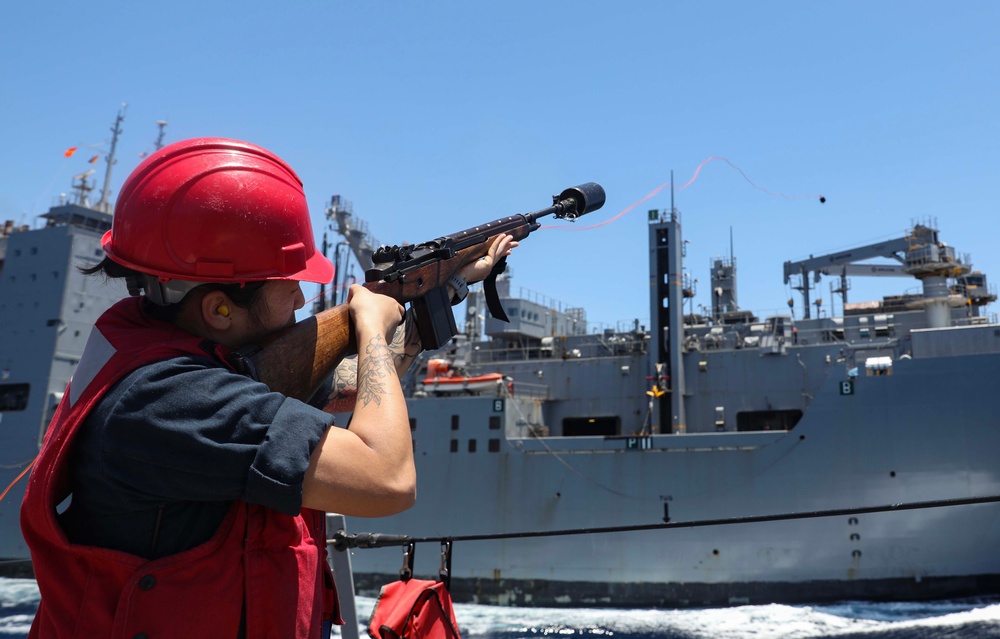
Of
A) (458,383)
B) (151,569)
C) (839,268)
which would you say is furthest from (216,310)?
(839,268)

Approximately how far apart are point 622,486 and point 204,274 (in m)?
14.5

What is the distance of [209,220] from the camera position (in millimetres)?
1304

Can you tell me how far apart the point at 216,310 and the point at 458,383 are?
16.0 meters

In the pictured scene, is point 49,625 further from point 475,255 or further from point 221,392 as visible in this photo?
point 475,255

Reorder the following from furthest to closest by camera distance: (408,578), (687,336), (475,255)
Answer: (687,336) → (408,578) → (475,255)

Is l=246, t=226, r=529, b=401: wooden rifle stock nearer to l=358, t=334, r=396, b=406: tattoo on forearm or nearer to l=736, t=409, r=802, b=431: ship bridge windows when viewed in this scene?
l=358, t=334, r=396, b=406: tattoo on forearm

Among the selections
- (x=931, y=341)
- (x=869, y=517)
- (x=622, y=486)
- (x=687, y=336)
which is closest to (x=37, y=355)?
(x=622, y=486)

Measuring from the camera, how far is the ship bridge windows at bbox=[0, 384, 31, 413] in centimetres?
2031

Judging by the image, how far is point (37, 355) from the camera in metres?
20.2

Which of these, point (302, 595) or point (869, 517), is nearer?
point (302, 595)

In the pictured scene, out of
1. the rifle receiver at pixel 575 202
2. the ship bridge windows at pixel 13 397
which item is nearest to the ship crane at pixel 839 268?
the rifle receiver at pixel 575 202

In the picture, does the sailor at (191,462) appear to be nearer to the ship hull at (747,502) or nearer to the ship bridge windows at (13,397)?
the ship hull at (747,502)

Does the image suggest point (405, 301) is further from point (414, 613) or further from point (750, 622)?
point (750, 622)

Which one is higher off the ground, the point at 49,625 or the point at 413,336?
the point at 413,336
